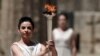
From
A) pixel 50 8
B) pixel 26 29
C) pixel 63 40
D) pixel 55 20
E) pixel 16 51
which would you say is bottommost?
pixel 55 20

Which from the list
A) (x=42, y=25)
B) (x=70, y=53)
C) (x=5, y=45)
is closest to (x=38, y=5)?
(x=42, y=25)

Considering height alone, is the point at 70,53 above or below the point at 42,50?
below

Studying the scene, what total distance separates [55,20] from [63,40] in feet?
17.4

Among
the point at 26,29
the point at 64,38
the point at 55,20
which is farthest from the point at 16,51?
the point at 55,20

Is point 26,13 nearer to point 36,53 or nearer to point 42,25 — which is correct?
point 42,25

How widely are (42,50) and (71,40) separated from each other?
4433 mm

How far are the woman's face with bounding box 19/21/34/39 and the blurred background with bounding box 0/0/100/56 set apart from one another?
704cm

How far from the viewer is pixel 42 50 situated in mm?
7105

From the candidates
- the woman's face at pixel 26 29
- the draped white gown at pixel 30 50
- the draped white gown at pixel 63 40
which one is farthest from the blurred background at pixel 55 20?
the draped white gown at pixel 30 50

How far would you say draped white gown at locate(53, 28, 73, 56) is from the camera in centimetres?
1165

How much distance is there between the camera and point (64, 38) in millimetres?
11695

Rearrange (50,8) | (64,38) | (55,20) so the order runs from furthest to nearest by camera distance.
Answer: (55,20) → (64,38) → (50,8)

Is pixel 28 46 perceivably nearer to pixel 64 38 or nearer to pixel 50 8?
pixel 50 8

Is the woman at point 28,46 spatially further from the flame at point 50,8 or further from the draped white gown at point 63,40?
the draped white gown at point 63,40
